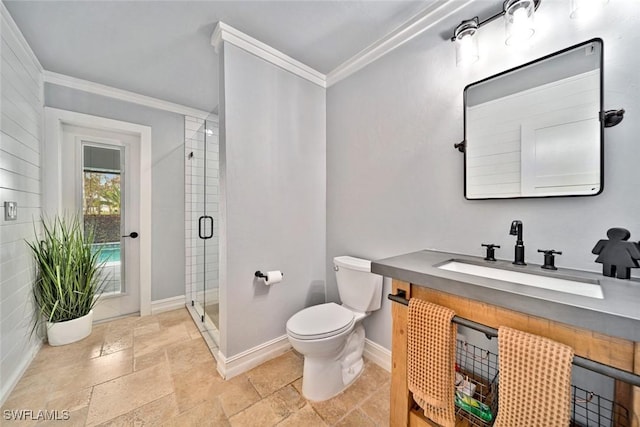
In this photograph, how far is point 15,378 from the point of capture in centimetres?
156

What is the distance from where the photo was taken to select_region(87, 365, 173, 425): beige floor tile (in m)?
1.35

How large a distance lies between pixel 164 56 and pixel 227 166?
3.61 ft

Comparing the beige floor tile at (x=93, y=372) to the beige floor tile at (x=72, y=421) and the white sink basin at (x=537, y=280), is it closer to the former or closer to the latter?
the beige floor tile at (x=72, y=421)

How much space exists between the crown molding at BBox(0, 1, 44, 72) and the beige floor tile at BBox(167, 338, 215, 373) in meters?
2.41

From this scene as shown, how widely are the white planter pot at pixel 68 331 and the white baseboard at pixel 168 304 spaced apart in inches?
21.7

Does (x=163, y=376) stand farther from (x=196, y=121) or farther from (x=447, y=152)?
(x=196, y=121)

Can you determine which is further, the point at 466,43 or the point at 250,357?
the point at 250,357

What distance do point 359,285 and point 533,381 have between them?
1072mm

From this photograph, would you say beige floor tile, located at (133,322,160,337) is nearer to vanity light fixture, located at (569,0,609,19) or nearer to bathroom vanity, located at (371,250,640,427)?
bathroom vanity, located at (371,250,640,427)

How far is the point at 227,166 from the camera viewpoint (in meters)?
1.64

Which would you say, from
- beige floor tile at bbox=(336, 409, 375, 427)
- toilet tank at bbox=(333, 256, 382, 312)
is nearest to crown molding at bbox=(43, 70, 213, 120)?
toilet tank at bbox=(333, 256, 382, 312)

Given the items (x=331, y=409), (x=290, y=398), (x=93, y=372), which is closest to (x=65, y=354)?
(x=93, y=372)

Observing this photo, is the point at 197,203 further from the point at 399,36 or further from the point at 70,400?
the point at 399,36

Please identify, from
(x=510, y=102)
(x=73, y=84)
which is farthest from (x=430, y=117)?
(x=73, y=84)
